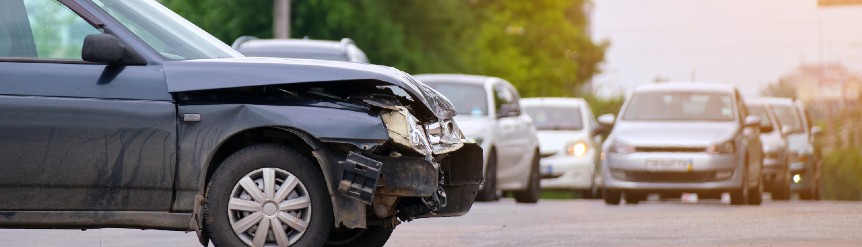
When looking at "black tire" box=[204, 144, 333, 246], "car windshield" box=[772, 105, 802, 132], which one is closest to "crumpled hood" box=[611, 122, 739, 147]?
"car windshield" box=[772, 105, 802, 132]

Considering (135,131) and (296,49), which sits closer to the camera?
(135,131)

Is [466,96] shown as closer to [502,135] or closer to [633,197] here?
A: [502,135]

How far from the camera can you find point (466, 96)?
22000 millimetres

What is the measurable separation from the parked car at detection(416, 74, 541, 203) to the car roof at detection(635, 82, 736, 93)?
1499 millimetres

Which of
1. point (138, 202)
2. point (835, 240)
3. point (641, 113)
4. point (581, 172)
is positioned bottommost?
point (581, 172)

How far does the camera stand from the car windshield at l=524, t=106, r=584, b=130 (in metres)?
28.3

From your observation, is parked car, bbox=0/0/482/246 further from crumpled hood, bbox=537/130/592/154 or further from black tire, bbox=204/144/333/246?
crumpled hood, bbox=537/130/592/154

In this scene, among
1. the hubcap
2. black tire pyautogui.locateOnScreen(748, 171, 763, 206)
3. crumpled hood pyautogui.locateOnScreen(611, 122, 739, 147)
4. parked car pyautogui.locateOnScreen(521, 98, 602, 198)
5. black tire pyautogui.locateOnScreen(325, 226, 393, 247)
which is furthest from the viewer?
parked car pyautogui.locateOnScreen(521, 98, 602, 198)

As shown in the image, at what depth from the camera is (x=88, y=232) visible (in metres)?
13.9

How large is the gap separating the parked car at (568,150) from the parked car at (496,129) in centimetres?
405

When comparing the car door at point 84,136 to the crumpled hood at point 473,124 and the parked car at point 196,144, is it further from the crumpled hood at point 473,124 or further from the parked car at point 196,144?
the crumpled hood at point 473,124

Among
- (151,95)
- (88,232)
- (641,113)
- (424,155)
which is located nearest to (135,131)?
(151,95)

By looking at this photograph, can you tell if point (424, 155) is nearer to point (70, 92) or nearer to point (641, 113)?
point (70, 92)

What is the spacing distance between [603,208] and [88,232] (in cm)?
792
